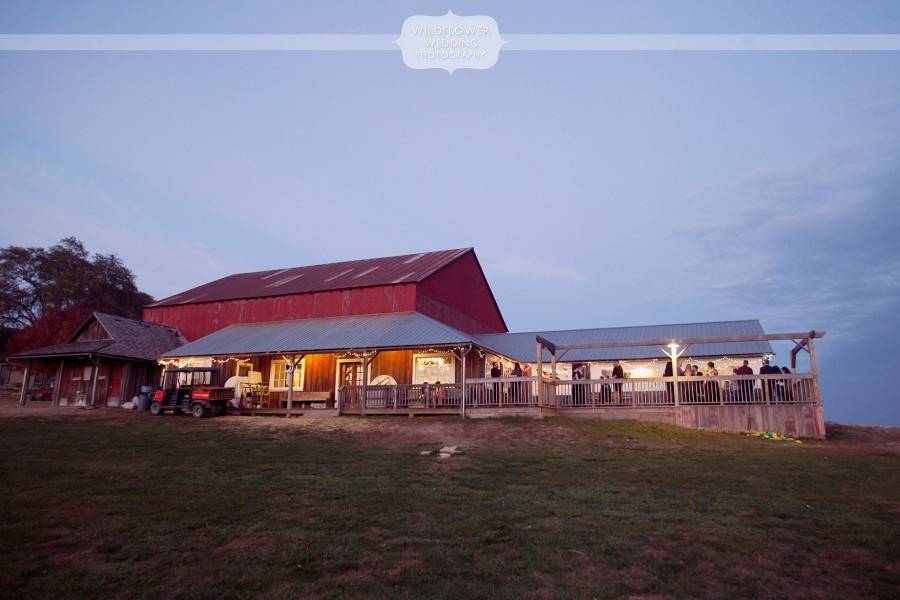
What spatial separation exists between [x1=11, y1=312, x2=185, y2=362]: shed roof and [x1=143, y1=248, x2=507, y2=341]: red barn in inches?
63.3

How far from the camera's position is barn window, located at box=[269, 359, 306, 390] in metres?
28.8

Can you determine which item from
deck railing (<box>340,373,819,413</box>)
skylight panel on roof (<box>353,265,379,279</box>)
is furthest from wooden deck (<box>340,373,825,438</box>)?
skylight panel on roof (<box>353,265,379,279</box>)

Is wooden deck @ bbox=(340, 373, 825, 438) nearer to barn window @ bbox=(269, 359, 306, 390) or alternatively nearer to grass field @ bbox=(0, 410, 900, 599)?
Result: grass field @ bbox=(0, 410, 900, 599)

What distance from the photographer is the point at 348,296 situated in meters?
31.4

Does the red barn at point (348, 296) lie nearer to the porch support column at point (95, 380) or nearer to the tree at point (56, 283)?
the porch support column at point (95, 380)

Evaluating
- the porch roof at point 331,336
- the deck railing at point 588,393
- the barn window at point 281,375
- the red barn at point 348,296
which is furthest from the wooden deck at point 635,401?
the red barn at point 348,296

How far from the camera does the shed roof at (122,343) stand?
28792 mm

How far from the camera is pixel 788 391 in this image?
1930 cm

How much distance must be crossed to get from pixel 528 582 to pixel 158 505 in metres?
5.87

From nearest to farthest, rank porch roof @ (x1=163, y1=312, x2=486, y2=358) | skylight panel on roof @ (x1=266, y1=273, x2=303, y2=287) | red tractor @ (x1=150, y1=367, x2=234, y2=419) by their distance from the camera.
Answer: red tractor @ (x1=150, y1=367, x2=234, y2=419), porch roof @ (x1=163, y1=312, x2=486, y2=358), skylight panel on roof @ (x1=266, y1=273, x2=303, y2=287)

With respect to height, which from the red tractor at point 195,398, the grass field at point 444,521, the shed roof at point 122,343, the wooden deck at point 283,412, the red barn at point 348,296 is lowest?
the grass field at point 444,521

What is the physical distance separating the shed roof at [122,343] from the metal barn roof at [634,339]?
56.9 feet

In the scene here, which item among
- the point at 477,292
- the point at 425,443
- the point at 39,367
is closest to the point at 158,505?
the point at 425,443

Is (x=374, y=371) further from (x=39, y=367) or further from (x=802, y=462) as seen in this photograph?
(x=39, y=367)
